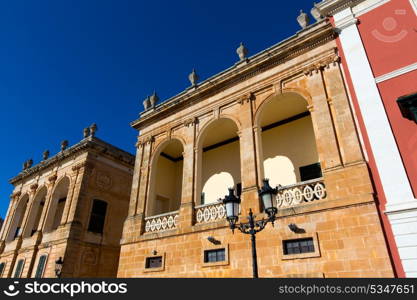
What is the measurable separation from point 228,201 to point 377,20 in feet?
26.7

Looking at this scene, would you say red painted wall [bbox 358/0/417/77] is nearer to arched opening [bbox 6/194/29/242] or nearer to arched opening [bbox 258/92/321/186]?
arched opening [bbox 258/92/321/186]

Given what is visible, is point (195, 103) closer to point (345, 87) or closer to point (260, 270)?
point (345, 87)

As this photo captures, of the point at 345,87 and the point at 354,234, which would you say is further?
the point at 345,87

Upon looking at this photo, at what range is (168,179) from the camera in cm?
1587

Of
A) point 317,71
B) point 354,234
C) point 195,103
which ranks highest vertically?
point 195,103

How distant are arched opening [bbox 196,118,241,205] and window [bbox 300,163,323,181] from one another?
2.93 metres

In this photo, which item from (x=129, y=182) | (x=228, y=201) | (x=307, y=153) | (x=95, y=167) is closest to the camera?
(x=228, y=201)

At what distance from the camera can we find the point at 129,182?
67.6 ft

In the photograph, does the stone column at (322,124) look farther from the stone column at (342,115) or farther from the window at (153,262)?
the window at (153,262)

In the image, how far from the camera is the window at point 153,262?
10.8 m

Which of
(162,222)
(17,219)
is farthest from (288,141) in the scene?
(17,219)

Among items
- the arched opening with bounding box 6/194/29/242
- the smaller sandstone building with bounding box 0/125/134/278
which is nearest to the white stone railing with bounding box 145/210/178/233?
the smaller sandstone building with bounding box 0/125/134/278

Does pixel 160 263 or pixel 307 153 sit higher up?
pixel 307 153

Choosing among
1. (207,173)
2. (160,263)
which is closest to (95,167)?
(207,173)
